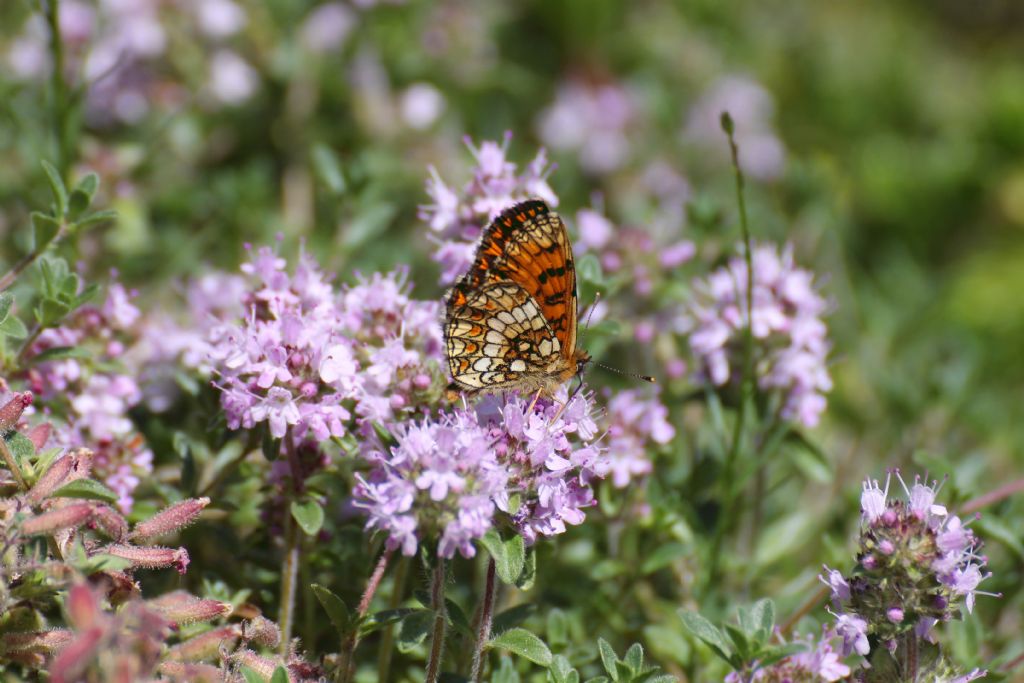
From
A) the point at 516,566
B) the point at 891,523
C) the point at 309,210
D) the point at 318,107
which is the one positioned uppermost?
the point at 318,107

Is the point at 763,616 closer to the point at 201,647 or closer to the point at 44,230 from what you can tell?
the point at 201,647

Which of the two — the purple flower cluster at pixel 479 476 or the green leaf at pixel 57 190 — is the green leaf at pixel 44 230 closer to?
the green leaf at pixel 57 190

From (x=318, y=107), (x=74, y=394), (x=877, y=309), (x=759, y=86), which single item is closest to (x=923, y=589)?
(x=74, y=394)

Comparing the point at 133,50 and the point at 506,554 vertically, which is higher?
the point at 133,50

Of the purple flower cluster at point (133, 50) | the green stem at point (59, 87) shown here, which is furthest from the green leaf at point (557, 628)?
the purple flower cluster at point (133, 50)

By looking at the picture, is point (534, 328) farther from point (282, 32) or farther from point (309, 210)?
point (282, 32)

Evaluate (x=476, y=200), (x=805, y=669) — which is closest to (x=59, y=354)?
(x=476, y=200)
